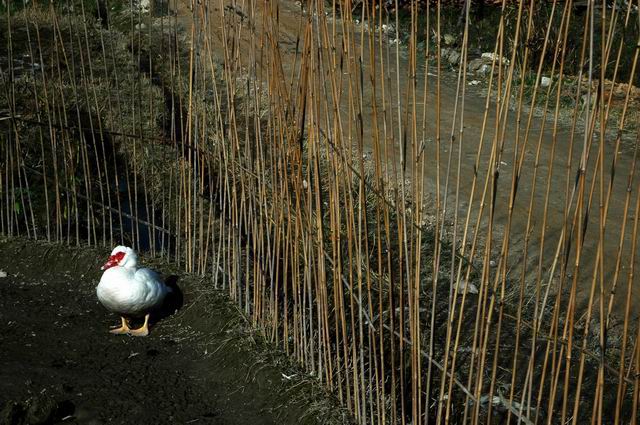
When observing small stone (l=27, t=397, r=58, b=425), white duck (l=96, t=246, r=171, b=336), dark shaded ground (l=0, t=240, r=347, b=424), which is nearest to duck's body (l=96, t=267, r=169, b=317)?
white duck (l=96, t=246, r=171, b=336)

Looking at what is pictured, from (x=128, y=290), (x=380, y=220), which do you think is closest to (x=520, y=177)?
(x=380, y=220)

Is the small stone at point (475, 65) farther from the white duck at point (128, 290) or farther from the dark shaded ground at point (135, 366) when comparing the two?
the white duck at point (128, 290)

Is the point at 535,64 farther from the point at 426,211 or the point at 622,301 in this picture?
the point at 622,301

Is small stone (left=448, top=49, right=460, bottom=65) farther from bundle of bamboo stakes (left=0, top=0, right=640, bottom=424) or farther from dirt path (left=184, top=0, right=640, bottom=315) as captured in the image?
bundle of bamboo stakes (left=0, top=0, right=640, bottom=424)

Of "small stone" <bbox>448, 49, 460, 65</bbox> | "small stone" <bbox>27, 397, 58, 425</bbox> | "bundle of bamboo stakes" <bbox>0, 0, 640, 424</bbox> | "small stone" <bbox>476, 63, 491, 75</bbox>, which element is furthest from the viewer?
"small stone" <bbox>448, 49, 460, 65</bbox>

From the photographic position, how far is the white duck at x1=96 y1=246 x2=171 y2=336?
10.3ft

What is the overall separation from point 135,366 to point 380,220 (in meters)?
1.03

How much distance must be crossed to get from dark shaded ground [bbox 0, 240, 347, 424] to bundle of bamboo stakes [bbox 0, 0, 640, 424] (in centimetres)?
11

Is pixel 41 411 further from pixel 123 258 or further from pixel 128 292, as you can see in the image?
pixel 123 258

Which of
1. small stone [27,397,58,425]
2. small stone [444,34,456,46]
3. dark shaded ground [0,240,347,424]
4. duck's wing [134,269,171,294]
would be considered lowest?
dark shaded ground [0,240,347,424]

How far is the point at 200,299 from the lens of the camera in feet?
11.0

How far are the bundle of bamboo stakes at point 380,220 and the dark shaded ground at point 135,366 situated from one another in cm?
11

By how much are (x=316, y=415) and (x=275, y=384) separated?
0.24 meters

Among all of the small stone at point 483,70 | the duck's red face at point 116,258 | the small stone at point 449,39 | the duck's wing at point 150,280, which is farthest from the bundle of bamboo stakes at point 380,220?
the small stone at point 449,39
